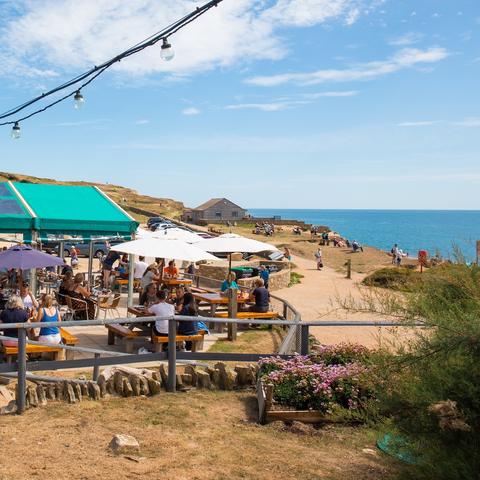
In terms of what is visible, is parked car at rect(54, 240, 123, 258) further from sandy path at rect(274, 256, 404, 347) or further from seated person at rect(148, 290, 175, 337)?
seated person at rect(148, 290, 175, 337)

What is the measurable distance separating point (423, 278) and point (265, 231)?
2454 inches

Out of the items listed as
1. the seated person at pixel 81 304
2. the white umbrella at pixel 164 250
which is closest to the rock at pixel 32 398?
the seated person at pixel 81 304

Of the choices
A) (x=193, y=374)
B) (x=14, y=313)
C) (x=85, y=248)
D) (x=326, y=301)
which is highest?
(x=14, y=313)

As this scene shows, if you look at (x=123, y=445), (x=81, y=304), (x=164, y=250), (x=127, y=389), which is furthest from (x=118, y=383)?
(x=164, y=250)

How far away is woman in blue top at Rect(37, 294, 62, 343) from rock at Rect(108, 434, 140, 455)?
11.0ft

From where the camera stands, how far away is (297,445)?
228 inches

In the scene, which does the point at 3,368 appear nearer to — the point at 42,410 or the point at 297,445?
the point at 42,410

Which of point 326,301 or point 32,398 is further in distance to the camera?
point 326,301

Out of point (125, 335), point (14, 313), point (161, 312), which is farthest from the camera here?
point (125, 335)

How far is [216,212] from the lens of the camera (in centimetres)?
9144

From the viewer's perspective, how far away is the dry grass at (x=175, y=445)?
16.6 ft

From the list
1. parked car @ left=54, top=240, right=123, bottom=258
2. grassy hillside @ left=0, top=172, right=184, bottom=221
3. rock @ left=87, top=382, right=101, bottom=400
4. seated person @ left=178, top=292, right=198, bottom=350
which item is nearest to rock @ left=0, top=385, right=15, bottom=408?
rock @ left=87, top=382, right=101, bottom=400

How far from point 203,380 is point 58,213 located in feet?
25.0

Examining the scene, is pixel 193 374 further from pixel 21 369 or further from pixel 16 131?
pixel 16 131
